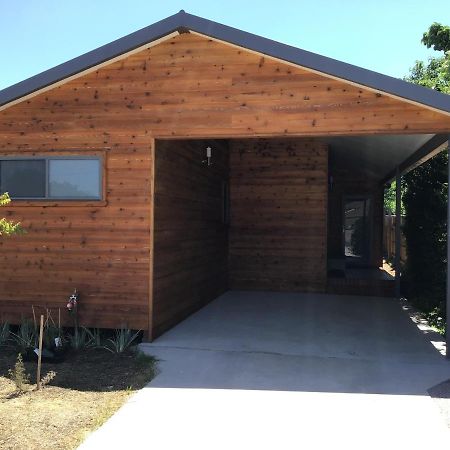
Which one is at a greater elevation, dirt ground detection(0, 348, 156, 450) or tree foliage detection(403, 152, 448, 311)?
tree foliage detection(403, 152, 448, 311)

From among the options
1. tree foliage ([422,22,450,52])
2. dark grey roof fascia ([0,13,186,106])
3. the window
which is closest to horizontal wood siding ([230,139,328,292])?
tree foliage ([422,22,450,52])

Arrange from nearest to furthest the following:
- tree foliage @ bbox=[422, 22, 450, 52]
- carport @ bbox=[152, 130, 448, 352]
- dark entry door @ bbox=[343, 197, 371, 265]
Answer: carport @ bbox=[152, 130, 448, 352], tree foliage @ bbox=[422, 22, 450, 52], dark entry door @ bbox=[343, 197, 371, 265]

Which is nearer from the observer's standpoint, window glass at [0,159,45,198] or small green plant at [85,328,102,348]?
small green plant at [85,328,102,348]

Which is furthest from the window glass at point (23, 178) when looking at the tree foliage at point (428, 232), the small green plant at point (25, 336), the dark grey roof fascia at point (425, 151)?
the tree foliage at point (428, 232)

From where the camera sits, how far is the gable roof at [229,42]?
5270mm

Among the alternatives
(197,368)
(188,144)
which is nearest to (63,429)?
(197,368)

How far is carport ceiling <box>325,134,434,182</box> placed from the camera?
757cm

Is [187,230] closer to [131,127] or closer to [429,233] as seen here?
[131,127]

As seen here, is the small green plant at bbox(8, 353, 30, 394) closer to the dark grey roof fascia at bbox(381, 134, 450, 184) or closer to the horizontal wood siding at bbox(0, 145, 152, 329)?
the horizontal wood siding at bbox(0, 145, 152, 329)

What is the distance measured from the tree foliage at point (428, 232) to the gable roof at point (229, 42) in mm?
4250

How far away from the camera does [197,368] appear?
5.10 metres

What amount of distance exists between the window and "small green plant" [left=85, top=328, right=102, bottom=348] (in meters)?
1.73

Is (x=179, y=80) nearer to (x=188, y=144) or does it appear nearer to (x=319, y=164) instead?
(x=188, y=144)

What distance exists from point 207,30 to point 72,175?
2.54m
